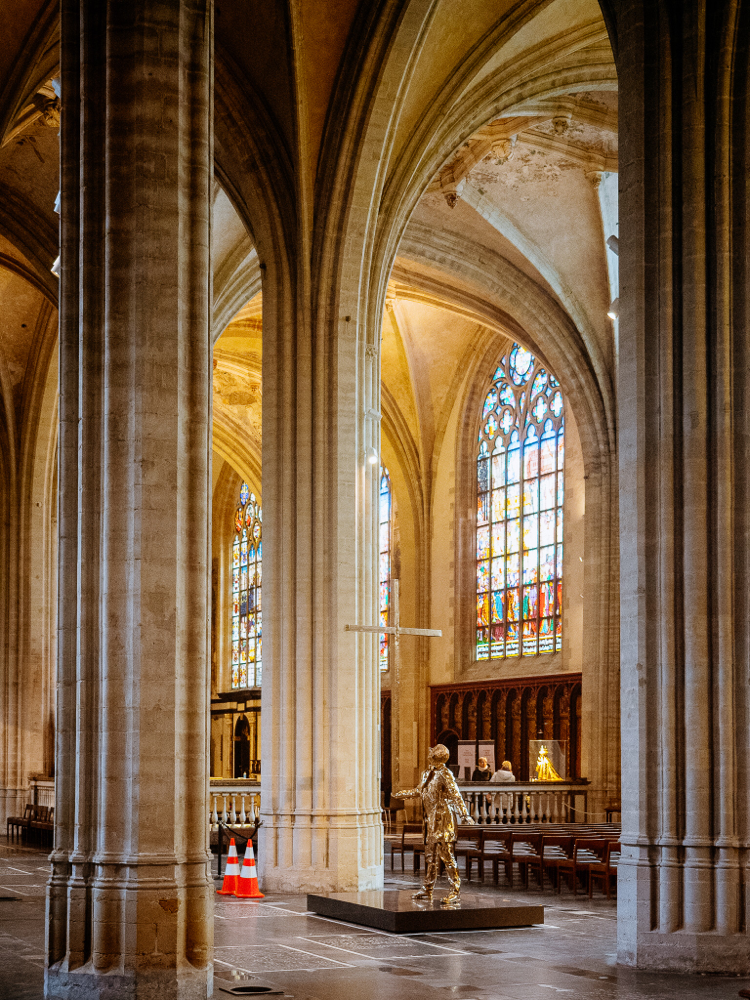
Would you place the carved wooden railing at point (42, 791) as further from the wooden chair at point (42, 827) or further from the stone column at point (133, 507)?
the stone column at point (133, 507)

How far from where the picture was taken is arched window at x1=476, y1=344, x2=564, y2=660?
25.9 meters

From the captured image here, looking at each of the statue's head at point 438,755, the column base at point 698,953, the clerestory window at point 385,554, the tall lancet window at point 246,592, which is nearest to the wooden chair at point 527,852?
the statue's head at point 438,755

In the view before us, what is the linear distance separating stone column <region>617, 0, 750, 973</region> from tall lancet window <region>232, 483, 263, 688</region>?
2820 cm

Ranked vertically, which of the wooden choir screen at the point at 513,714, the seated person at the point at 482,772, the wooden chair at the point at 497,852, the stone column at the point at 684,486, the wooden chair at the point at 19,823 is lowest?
the wooden chair at the point at 19,823

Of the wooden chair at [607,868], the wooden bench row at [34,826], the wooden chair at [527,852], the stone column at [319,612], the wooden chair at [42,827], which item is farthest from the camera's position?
the wooden bench row at [34,826]

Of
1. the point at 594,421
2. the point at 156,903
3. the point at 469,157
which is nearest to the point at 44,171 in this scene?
the point at 469,157

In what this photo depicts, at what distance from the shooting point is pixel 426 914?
1111 centimetres

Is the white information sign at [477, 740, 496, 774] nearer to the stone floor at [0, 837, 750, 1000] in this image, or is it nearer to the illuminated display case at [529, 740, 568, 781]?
the illuminated display case at [529, 740, 568, 781]

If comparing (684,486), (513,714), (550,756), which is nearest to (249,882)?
(684,486)

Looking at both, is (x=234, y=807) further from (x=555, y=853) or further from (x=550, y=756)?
(x=550, y=756)

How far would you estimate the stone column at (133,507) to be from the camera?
820 centimetres

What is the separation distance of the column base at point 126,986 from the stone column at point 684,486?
10.4 ft

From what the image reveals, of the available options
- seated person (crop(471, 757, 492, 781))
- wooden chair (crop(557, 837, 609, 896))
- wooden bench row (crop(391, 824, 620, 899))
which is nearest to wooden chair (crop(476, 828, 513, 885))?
wooden bench row (crop(391, 824, 620, 899))

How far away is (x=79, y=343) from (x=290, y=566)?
20.7 feet
